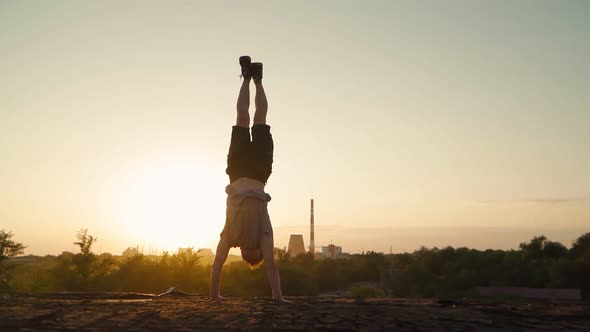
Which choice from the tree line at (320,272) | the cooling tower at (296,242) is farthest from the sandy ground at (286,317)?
the cooling tower at (296,242)

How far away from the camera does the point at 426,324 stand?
21.0 ft

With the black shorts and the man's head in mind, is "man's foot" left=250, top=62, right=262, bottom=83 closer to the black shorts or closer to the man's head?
the black shorts

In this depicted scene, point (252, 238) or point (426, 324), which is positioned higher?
point (252, 238)

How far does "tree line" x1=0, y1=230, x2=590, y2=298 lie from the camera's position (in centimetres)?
5272

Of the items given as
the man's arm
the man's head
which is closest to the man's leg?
the man's arm

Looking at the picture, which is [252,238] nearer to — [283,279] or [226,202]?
[226,202]

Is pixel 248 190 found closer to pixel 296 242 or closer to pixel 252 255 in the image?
pixel 252 255

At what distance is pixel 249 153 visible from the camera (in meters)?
10.7

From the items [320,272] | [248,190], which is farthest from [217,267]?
[320,272]

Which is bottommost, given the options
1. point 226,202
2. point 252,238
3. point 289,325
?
point 289,325

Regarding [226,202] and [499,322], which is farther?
[226,202]

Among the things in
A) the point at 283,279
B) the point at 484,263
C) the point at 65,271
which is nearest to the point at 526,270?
the point at 484,263

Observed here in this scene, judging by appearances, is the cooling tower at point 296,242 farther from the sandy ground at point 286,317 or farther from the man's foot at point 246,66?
the sandy ground at point 286,317

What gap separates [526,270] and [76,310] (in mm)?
80779
